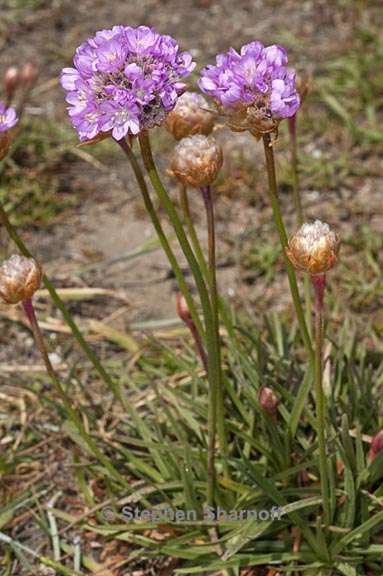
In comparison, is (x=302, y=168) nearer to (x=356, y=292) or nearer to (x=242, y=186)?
(x=242, y=186)

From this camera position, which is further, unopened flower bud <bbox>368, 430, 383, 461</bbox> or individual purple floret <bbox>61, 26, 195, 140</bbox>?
unopened flower bud <bbox>368, 430, 383, 461</bbox>

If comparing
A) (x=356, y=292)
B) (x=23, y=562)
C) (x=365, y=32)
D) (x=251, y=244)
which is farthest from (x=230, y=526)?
(x=365, y=32)

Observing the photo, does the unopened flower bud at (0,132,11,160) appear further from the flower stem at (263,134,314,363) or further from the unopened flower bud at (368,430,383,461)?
the unopened flower bud at (368,430,383,461)

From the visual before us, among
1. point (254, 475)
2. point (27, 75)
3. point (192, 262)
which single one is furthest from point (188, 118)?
point (27, 75)

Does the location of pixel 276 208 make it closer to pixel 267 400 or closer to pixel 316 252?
pixel 316 252

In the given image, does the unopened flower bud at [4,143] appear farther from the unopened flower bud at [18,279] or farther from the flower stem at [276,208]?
the flower stem at [276,208]

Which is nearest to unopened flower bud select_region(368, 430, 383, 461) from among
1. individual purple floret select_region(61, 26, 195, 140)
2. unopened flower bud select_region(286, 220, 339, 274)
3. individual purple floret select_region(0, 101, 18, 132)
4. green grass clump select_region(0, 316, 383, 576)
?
green grass clump select_region(0, 316, 383, 576)
